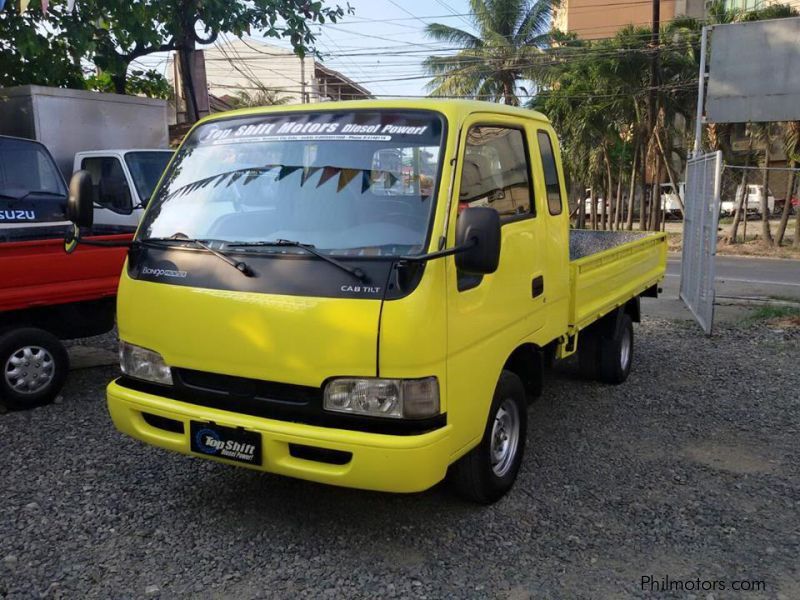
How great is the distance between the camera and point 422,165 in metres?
3.47

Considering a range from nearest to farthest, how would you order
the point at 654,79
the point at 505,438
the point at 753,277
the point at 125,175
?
the point at 505,438 → the point at 125,175 → the point at 753,277 → the point at 654,79

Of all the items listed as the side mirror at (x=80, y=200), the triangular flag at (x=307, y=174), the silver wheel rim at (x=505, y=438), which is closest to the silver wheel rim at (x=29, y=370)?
the side mirror at (x=80, y=200)

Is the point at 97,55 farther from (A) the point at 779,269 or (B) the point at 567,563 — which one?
(A) the point at 779,269

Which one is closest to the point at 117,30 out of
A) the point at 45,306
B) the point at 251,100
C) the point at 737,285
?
the point at 45,306

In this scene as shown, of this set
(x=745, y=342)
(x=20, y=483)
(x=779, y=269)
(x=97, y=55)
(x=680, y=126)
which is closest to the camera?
(x=20, y=483)

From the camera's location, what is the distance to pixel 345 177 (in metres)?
3.59

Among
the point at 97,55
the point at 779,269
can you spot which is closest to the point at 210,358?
the point at 97,55

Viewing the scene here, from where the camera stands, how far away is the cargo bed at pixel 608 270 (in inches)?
191

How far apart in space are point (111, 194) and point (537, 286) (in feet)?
18.8

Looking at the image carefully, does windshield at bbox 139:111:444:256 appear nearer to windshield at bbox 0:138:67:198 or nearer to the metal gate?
windshield at bbox 0:138:67:198

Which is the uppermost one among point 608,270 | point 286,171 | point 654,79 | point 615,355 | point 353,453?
point 654,79

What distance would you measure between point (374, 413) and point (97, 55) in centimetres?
994

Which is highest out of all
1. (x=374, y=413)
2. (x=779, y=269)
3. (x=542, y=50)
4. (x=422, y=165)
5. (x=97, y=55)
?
(x=542, y=50)

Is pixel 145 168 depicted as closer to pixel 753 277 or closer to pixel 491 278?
pixel 491 278
